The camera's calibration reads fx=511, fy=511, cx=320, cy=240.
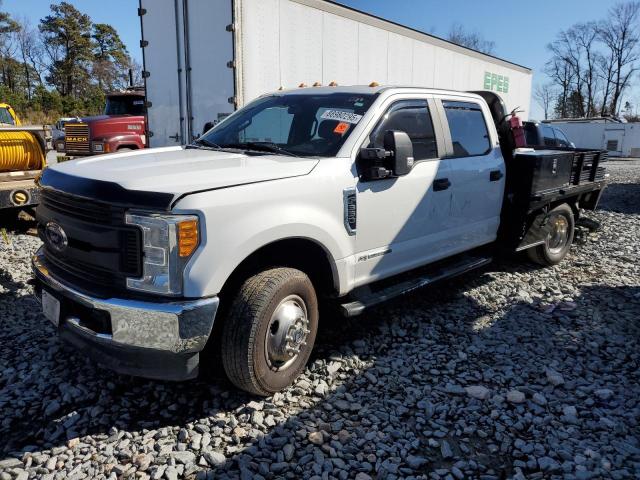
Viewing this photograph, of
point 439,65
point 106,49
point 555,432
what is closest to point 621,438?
point 555,432

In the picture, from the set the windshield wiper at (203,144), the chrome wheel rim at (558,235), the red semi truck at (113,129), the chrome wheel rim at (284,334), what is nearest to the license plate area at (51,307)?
the chrome wheel rim at (284,334)

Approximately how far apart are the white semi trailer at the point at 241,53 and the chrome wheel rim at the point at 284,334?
4147mm

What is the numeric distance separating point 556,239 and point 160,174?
5091mm

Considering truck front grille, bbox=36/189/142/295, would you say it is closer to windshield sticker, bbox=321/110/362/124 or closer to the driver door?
the driver door

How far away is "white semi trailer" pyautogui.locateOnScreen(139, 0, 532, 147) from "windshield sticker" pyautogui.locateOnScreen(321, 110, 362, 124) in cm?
286

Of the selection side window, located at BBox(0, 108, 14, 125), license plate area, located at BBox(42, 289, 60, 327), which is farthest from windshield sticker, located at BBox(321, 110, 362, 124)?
side window, located at BBox(0, 108, 14, 125)

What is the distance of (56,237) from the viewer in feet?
10.2

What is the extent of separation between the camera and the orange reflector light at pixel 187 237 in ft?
8.45

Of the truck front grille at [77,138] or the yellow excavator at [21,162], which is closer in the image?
the yellow excavator at [21,162]

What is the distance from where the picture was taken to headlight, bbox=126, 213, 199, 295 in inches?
101

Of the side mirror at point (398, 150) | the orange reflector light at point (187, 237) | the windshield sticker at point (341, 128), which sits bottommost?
the orange reflector light at point (187, 237)

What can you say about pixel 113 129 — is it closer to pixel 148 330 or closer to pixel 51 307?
pixel 51 307

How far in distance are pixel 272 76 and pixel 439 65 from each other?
516cm

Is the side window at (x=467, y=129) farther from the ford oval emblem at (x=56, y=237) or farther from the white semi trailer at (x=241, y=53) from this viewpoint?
the ford oval emblem at (x=56, y=237)
